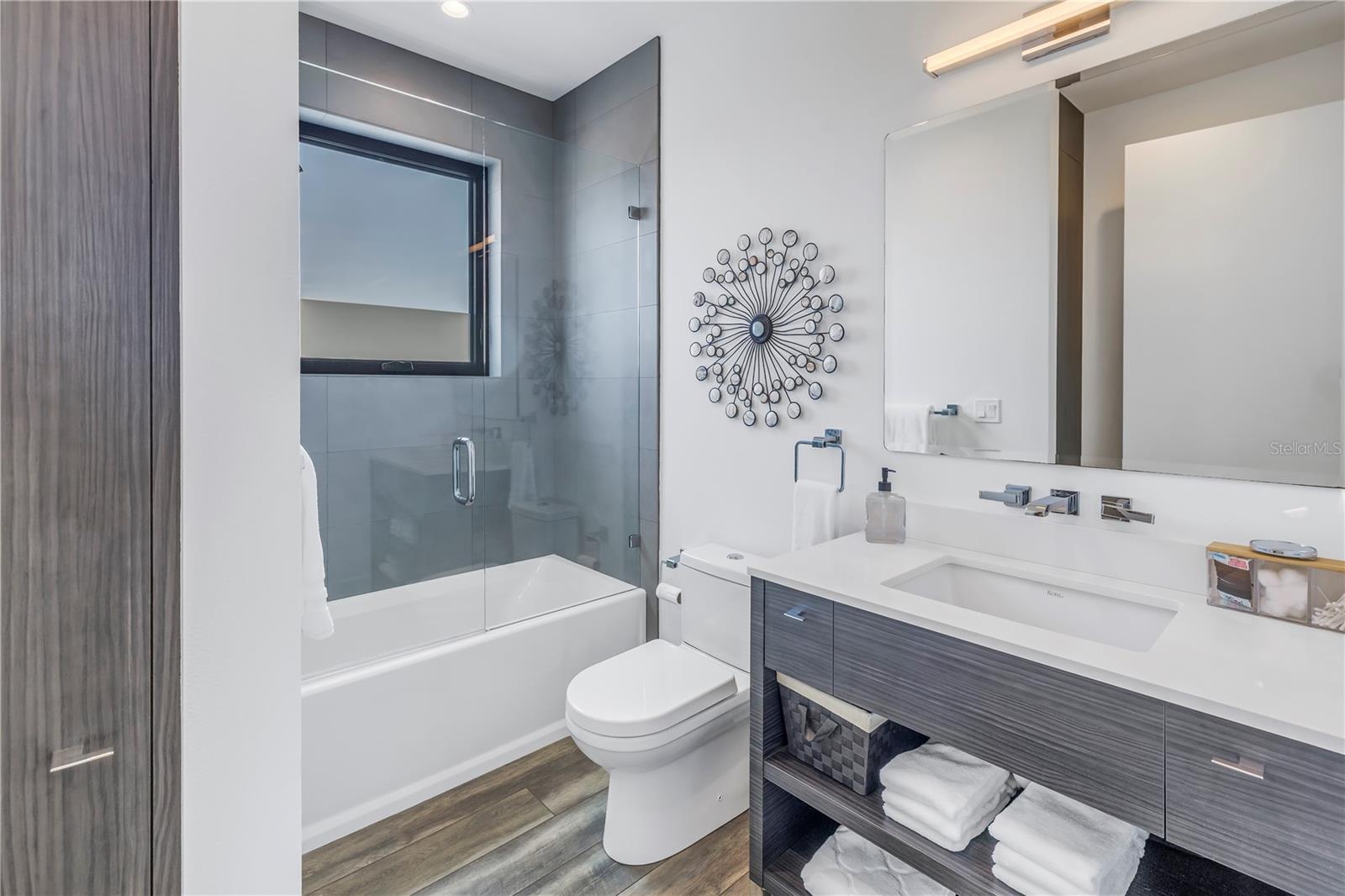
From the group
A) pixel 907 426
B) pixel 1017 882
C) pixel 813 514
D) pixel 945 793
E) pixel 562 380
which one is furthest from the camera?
pixel 562 380

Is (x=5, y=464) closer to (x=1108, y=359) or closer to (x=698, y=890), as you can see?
(x=698, y=890)

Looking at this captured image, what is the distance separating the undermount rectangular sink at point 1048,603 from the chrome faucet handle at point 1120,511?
0.56 feet

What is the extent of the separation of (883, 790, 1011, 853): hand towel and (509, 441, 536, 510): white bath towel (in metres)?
1.70

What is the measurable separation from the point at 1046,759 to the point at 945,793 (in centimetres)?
26

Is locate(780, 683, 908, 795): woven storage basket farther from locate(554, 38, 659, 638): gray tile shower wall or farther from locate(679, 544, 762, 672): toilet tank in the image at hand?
locate(554, 38, 659, 638): gray tile shower wall

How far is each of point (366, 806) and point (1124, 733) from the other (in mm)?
1920

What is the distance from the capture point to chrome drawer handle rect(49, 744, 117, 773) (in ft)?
2.23

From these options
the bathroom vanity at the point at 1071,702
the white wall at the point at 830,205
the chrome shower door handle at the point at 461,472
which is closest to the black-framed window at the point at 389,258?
the chrome shower door handle at the point at 461,472

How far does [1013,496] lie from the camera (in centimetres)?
153

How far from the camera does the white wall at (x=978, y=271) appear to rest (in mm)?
1521

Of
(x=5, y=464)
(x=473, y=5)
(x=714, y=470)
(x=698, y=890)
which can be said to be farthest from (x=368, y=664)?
(x=473, y=5)

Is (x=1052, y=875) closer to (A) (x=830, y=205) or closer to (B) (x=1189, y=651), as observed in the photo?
(B) (x=1189, y=651)

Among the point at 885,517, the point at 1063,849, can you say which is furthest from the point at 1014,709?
the point at 885,517

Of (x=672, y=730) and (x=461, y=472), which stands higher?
(x=461, y=472)
